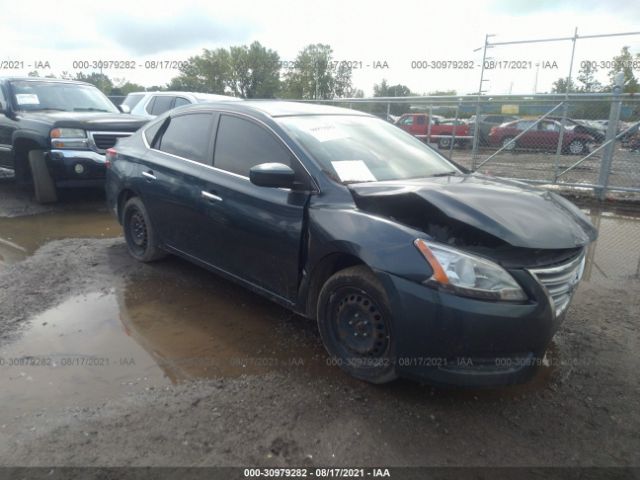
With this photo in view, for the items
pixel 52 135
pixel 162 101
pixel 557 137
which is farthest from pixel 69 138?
pixel 557 137

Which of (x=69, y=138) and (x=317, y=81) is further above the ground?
(x=317, y=81)

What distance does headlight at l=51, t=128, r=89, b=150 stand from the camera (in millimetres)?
6883

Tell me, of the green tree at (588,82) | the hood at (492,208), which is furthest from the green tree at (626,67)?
the hood at (492,208)

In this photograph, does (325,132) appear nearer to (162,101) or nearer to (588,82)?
(162,101)

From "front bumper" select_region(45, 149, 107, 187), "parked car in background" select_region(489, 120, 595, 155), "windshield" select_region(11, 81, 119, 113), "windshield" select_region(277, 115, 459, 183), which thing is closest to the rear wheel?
"parked car in background" select_region(489, 120, 595, 155)

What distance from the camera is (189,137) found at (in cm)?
434

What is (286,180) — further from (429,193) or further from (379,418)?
(379,418)

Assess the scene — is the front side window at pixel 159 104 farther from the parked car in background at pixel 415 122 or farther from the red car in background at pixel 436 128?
the parked car in background at pixel 415 122

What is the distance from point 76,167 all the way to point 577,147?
9.16 m

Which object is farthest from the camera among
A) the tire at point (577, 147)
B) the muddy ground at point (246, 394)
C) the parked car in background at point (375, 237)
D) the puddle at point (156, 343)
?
the tire at point (577, 147)

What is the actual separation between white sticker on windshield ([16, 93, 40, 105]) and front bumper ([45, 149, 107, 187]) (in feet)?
4.90

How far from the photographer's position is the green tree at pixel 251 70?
53.7 m

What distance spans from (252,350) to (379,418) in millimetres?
1111

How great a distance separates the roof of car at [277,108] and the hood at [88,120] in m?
3.48
